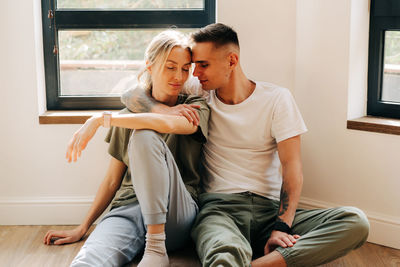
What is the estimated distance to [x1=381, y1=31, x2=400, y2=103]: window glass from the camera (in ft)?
8.75

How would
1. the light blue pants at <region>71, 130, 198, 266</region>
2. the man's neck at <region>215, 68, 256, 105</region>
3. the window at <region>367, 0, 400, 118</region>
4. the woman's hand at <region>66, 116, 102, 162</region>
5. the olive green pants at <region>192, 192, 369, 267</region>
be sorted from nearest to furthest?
the olive green pants at <region>192, 192, 369, 267</region>, the light blue pants at <region>71, 130, 198, 266</region>, the woman's hand at <region>66, 116, 102, 162</region>, the man's neck at <region>215, 68, 256, 105</region>, the window at <region>367, 0, 400, 118</region>

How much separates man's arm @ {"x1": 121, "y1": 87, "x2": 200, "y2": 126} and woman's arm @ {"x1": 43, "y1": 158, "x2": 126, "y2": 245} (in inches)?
12.3

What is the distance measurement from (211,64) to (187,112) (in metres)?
0.25

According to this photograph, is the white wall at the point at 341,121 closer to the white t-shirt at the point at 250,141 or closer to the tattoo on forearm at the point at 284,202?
the white t-shirt at the point at 250,141

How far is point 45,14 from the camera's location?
2863 mm

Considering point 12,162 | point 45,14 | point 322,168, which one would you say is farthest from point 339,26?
point 12,162

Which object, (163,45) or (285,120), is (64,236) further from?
(285,120)

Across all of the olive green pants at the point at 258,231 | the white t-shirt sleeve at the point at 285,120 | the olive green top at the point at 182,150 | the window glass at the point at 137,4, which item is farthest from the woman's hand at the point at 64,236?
the window glass at the point at 137,4

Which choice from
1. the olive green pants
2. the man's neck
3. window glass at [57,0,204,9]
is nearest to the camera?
the olive green pants

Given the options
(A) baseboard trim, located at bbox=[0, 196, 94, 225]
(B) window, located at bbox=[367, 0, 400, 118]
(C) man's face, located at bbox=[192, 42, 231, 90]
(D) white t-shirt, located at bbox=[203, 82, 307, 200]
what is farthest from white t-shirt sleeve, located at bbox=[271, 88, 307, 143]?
(A) baseboard trim, located at bbox=[0, 196, 94, 225]

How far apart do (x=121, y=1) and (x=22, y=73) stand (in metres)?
0.69

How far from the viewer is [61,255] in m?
2.46

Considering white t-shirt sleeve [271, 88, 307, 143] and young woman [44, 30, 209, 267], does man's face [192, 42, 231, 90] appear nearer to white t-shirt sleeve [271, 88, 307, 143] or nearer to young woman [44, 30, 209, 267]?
young woman [44, 30, 209, 267]

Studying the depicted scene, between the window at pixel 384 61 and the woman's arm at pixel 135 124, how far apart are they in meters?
1.11
